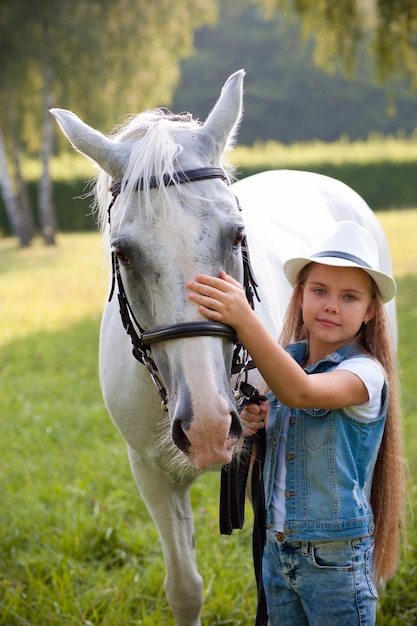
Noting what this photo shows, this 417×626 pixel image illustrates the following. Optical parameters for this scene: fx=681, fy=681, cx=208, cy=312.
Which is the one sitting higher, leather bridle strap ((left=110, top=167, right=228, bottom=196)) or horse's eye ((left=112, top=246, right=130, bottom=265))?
leather bridle strap ((left=110, top=167, right=228, bottom=196))

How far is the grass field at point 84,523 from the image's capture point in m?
3.08

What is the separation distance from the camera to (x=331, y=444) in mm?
1965

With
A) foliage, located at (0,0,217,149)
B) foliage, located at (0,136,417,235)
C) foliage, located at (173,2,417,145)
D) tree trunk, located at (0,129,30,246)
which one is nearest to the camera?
foliage, located at (0,0,217,149)

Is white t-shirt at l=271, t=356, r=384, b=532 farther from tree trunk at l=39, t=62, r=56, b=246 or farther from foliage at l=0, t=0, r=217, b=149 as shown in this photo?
tree trunk at l=39, t=62, r=56, b=246

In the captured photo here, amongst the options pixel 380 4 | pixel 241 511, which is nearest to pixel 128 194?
pixel 241 511

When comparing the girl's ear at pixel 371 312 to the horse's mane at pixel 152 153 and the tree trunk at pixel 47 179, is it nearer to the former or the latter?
the horse's mane at pixel 152 153

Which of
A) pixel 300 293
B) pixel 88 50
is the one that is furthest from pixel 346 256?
pixel 88 50

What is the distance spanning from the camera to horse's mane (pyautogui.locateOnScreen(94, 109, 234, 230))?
1.86 meters

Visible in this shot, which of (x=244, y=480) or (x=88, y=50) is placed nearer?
(x=244, y=480)

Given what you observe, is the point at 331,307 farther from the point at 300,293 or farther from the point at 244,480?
the point at 244,480

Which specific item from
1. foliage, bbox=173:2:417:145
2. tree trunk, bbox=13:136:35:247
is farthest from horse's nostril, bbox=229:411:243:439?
foliage, bbox=173:2:417:145

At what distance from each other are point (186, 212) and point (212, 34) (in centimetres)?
5362

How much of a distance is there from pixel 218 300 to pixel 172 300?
0.13 m

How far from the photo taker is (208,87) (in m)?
46.3
